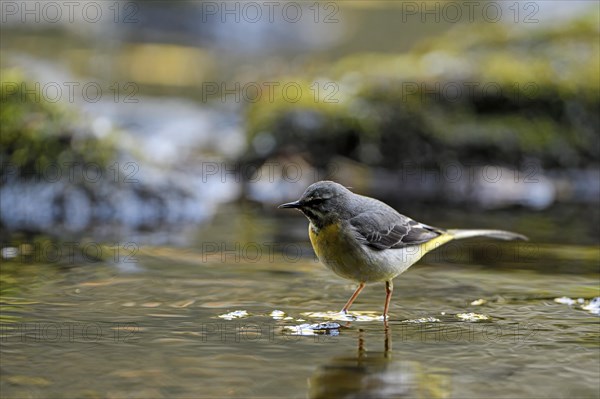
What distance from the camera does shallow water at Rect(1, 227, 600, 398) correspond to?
17.8ft

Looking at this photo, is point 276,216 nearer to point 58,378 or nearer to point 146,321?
point 146,321

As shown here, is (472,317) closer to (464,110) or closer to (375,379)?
(375,379)

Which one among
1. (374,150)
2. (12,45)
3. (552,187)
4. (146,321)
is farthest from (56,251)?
(12,45)

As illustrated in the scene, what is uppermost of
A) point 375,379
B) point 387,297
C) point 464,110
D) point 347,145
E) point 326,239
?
point 464,110

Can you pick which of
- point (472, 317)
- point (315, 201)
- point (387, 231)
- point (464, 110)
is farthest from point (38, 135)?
point (472, 317)

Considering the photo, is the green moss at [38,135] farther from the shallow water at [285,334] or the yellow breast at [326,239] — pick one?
the yellow breast at [326,239]

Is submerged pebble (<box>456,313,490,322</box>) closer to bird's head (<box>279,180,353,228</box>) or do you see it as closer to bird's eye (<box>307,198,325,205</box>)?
bird's head (<box>279,180,353,228</box>)

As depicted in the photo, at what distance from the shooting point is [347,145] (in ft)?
50.4

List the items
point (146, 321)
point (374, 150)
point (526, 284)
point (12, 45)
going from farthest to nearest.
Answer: point (12, 45) < point (374, 150) < point (526, 284) < point (146, 321)

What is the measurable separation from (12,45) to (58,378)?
92.9 ft

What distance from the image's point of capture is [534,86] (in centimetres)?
1612

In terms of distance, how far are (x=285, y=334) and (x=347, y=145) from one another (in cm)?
902

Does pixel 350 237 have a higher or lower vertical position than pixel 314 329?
higher

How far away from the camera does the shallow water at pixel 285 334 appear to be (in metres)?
5.42
